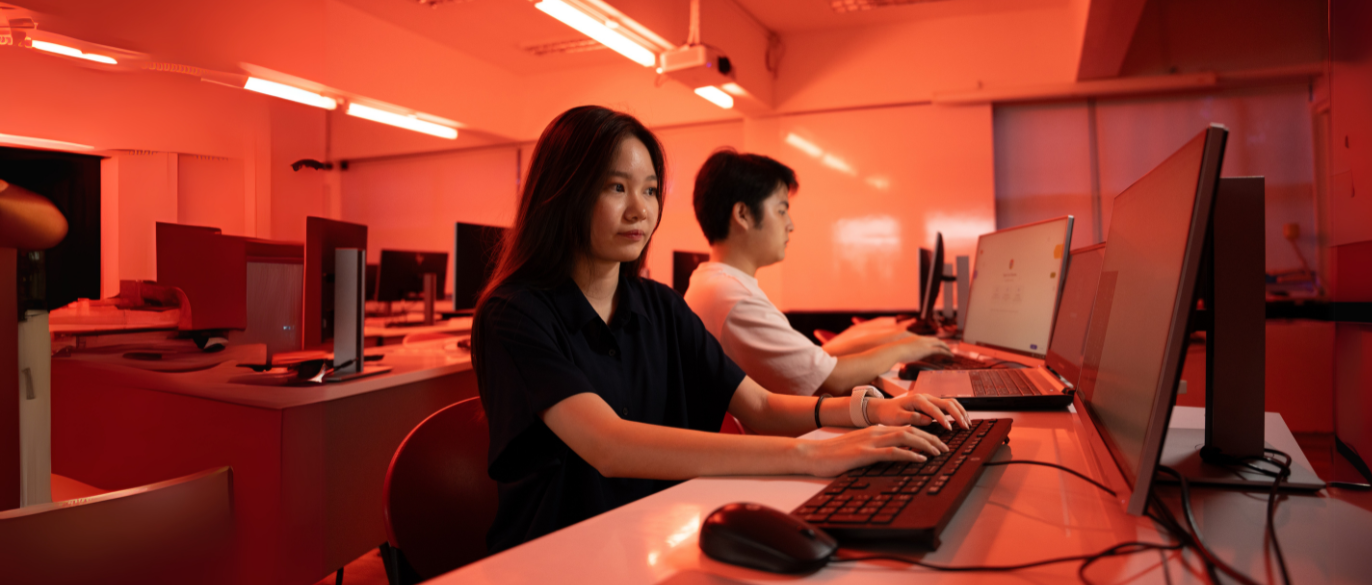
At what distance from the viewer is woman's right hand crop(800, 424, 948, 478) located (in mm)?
815

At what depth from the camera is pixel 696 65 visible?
4016 mm

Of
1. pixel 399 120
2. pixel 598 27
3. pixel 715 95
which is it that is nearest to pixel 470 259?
pixel 598 27

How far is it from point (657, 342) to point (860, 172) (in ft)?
16.2

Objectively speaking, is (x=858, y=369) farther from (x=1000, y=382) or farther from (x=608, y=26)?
(x=608, y=26)

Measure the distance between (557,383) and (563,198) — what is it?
1.14 feet

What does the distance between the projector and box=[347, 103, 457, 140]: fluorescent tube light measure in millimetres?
2014

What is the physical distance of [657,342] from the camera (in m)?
1.27

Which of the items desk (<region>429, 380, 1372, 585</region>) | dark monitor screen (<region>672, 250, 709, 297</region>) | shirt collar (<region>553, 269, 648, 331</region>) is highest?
dark monitor screen (<region>672, 250, 709, 297</region>)

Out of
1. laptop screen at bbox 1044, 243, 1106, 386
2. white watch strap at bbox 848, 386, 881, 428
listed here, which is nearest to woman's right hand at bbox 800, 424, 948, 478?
white watch strap at bbox 848, 386, 881, 428

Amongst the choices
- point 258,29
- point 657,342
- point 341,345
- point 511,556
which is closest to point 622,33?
point 258,29

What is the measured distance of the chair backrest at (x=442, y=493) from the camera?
1.02m

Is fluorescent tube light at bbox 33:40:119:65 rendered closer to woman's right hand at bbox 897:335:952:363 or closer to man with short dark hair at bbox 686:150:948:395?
man with short dark hair at bbox 686:150:948:395

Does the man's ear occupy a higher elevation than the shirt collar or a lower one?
higher

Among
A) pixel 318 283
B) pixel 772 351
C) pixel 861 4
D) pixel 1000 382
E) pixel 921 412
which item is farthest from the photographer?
pixel 861 4
